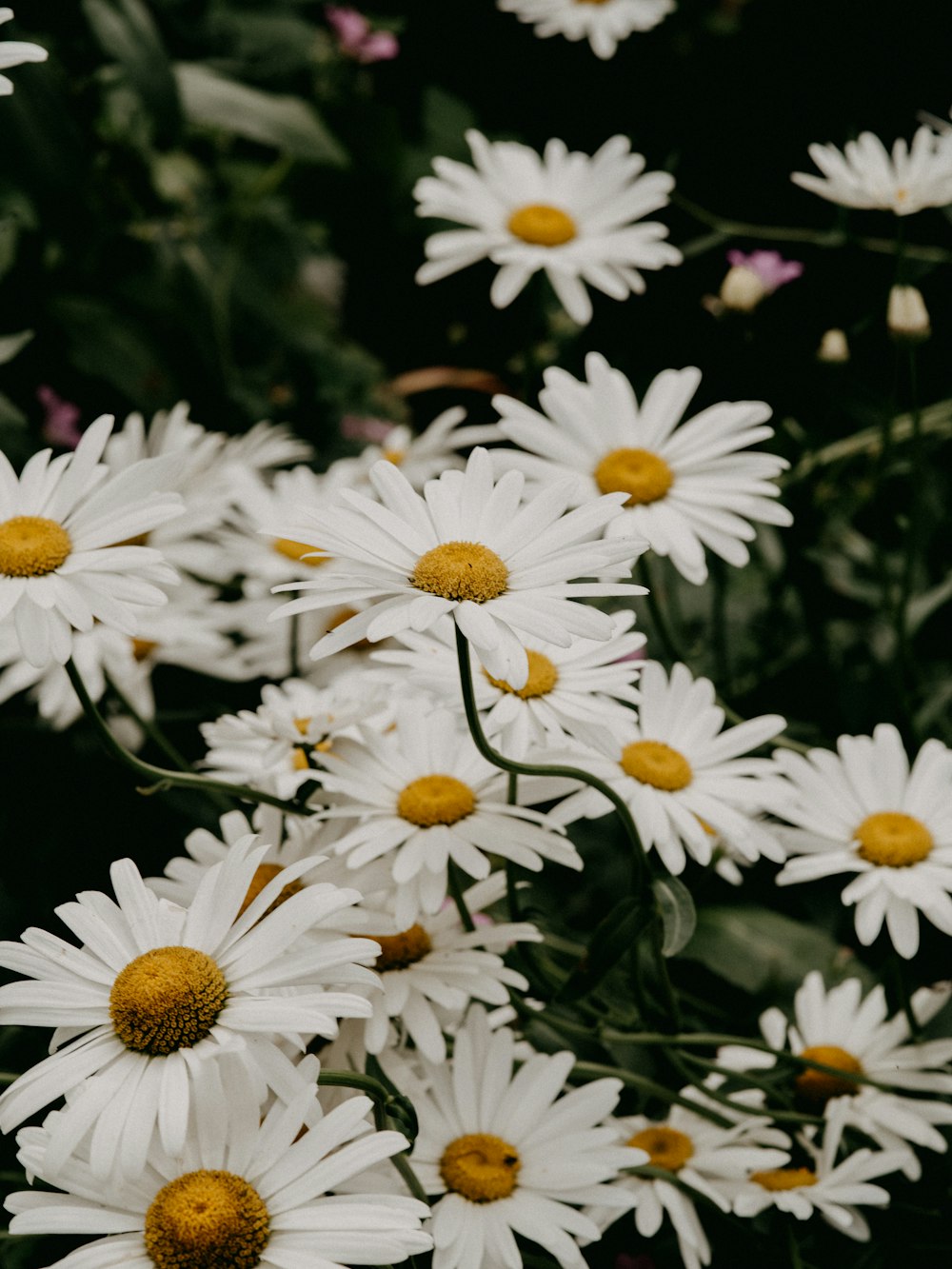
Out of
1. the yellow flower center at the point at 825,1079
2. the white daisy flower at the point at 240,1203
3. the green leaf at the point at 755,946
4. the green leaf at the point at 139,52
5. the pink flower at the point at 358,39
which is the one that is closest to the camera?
the white daisy flower at the point at 240,1203

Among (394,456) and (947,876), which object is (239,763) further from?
(394,456)

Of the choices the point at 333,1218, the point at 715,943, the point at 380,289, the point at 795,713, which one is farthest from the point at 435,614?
the point at 380,289

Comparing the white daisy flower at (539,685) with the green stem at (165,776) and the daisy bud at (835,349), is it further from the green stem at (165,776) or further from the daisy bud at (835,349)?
the daisy bud at (835,349)

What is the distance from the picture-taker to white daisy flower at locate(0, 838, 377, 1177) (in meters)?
0.42

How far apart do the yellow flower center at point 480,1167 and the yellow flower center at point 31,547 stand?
0.30m

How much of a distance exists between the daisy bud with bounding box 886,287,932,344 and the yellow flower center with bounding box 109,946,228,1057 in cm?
55

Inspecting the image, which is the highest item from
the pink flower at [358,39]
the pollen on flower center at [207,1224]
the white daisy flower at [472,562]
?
the white daisy flower at [472,562]

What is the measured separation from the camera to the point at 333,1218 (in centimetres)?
43

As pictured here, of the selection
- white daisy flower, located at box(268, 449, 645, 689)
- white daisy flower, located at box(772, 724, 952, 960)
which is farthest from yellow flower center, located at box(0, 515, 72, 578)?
white daisy flower, located at box(772, 724, 952, 960)

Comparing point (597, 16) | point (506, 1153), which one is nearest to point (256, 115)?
point (597, 16)

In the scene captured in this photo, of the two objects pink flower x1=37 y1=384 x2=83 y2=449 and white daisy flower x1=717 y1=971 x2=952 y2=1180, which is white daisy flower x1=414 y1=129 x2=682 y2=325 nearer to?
pink flower x1=37 y1=384 x2=83 y2=449

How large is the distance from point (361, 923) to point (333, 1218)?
11 cm

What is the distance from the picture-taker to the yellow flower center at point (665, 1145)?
617 mm

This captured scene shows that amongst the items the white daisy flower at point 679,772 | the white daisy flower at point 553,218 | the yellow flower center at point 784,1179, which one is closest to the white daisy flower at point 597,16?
the white daisy flower at point 553,218
